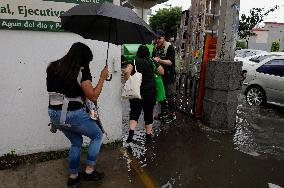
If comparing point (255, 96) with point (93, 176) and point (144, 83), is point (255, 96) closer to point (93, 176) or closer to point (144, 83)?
point (144, 83)

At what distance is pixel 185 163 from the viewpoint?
4594mm

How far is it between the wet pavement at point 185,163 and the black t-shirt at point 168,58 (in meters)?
1.06

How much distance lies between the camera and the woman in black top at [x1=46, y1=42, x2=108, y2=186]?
327 centimetres

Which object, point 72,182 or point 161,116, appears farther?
point 161,116

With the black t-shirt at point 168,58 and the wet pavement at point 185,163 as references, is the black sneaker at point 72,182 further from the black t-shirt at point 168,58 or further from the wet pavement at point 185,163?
the black t-shirt at point 168,58

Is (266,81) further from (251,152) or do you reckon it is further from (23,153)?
(23,153)

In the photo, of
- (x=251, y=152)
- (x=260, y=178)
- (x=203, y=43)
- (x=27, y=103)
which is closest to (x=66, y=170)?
(x=27, y=103)

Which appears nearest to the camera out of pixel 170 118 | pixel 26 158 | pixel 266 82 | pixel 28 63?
pixel 28 63

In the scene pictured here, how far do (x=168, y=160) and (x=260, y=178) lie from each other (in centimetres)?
137

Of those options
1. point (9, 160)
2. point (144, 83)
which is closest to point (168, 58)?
point (144, 83)

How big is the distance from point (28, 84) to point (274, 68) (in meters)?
6.57

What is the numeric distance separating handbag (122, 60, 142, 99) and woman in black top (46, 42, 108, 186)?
4.56 ft

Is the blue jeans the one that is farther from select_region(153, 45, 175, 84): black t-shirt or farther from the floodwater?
select_region(153, 45, 175, 84): black t-shirt

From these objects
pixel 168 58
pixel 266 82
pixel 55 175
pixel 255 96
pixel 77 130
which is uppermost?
pixel 168 58
